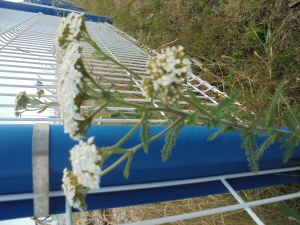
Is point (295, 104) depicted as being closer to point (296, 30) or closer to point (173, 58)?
point (296, 30)

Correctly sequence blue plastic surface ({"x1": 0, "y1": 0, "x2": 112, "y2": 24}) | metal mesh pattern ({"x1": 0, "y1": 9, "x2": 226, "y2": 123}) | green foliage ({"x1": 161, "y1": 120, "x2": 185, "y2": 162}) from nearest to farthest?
green foliage ({"x1": 161, "y1": 120, "x2": 185, "y2": 162})
metal mesh pattern ({"x1": 0, "y1": 9, "x2": 226, "y2": 123})
blue plastic surface ({"x1": 0, "y1": 0, "x2": 112, "y2": 24})

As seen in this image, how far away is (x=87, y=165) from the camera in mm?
643

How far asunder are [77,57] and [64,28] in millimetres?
153

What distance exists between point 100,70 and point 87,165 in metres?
1.90

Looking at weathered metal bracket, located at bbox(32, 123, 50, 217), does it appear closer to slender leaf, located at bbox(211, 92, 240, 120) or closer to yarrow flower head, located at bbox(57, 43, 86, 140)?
yarrow flower head, located at bbox(57, 43, 86, 140)

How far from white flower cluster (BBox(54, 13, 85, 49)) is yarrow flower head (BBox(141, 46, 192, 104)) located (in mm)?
248

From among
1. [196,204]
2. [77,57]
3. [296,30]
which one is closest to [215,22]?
[296,30]

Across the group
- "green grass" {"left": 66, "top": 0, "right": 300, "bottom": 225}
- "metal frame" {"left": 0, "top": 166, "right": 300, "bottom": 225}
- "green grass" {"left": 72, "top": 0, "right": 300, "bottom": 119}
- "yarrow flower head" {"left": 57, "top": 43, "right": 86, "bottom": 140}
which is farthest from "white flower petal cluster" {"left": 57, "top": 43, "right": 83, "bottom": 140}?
"green grass" {"left": 72, "top": 0, "right": 300, "bottom": 119}

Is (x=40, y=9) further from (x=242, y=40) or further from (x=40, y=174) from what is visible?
(x=40, y=174)

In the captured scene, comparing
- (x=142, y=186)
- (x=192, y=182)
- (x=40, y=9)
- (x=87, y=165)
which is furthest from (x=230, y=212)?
(x=40, y=9)

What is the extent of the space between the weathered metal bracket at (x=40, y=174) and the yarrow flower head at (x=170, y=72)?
0.48 metres

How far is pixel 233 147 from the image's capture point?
3.92 ft

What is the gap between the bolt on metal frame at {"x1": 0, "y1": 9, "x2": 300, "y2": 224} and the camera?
107cm

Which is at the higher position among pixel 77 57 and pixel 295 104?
pixel 77 57
